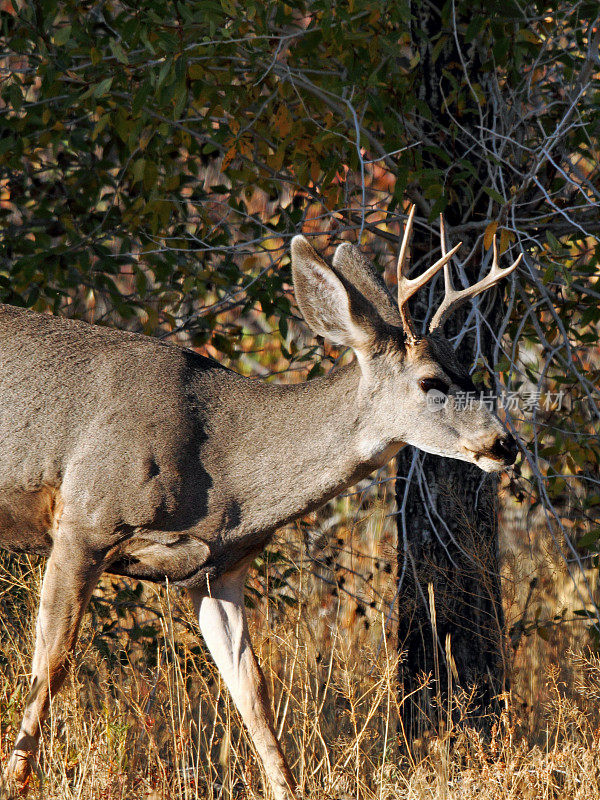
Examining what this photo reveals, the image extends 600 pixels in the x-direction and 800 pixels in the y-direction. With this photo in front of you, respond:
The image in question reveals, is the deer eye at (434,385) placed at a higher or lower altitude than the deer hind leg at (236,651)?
higher

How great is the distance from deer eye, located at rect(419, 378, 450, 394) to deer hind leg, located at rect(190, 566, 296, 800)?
1.00 m

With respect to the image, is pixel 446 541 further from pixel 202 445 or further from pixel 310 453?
pixel 202 445

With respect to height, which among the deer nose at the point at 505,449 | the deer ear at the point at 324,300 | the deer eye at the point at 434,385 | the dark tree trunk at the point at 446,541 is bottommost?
the dark tree trunk at the point at 446,541

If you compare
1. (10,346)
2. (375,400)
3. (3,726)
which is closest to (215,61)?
(10,346)

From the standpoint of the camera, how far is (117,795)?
3.54 meters

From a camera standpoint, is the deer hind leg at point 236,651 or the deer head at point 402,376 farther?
the deer hind leg at point 236,651

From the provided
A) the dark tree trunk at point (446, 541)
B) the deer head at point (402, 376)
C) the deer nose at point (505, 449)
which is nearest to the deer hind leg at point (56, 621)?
the deer head at point (402, 376)

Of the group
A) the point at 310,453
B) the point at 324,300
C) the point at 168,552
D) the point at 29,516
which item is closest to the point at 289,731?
the point at 168,552

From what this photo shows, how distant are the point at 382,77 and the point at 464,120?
2.57ft

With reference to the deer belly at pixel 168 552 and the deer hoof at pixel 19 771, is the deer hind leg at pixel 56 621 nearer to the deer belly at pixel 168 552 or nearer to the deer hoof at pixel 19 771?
the deer hoof at pixel 19 771

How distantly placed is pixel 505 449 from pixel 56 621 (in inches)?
66.5

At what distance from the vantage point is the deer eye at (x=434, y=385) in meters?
3.77

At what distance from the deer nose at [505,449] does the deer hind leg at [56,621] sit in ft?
4.74

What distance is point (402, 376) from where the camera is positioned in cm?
380
